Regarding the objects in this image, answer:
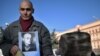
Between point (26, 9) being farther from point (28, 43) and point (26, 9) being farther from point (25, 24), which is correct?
point (28, 43)

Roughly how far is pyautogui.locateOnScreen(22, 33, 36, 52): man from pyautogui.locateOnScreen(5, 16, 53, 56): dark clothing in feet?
0.21

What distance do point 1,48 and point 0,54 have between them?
9 cm

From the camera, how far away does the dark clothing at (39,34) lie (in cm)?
285

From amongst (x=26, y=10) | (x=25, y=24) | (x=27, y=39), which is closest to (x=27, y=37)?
(x=27, y=39)

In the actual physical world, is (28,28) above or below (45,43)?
above

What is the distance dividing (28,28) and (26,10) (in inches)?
6.4

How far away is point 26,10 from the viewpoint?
2.81m

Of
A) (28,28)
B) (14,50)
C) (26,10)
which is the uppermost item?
(26,10)

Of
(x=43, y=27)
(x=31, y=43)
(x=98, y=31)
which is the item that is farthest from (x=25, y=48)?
(x=98, y=31)

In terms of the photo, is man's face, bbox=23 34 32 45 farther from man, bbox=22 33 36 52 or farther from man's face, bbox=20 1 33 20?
A: man's face, bbox=20 1 33 20

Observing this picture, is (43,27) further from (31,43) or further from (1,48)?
(1,48)

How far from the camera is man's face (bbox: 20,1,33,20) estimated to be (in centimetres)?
280

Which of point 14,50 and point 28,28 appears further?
point 28,28

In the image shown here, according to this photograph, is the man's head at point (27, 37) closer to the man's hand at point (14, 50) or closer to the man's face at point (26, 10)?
the man's face at point (26, 10)
